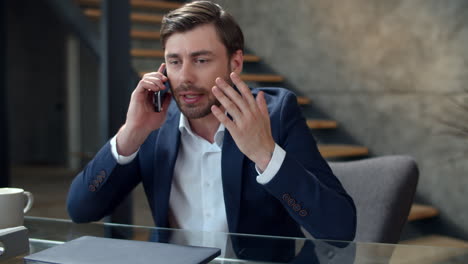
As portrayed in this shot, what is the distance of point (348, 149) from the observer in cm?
320

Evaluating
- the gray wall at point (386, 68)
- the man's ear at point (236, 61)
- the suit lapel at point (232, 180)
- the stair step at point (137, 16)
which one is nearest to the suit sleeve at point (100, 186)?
the suit lapel at point (232, 180)

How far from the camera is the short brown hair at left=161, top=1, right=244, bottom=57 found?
4.58 ft

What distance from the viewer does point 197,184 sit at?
57.9 inches

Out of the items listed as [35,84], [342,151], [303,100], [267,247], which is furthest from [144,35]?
[35,84]

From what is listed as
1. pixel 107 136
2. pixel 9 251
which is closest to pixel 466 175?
pixel 107 136

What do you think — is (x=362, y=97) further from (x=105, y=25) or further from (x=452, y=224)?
(x=105, y=25)

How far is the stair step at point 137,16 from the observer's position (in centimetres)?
323

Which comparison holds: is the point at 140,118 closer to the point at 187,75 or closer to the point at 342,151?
the point at 187,75

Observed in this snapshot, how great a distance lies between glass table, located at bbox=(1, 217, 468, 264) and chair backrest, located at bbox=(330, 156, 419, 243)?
39 centimetres

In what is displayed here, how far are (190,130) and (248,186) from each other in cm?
24

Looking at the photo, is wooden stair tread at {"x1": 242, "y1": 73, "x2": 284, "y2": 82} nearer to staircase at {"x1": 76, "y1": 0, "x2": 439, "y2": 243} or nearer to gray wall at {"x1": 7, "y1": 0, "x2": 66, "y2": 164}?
staircase at {"x1": 76, "y1": 0, "x2": 439, "y2": 243}

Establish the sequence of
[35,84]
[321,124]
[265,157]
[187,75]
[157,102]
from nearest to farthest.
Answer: [265,157] → [187,75] → [157,102] → [321,124] → [35,84]

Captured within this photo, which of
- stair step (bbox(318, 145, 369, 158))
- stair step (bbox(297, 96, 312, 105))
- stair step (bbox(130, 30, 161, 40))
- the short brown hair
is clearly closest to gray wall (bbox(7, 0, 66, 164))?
stair step (bbox(130, 30, 161, 40))

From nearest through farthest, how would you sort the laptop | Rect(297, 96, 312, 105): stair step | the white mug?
1. the laptop
2. the white mug
3. Rect(297, 96, 312, 105): stair step
